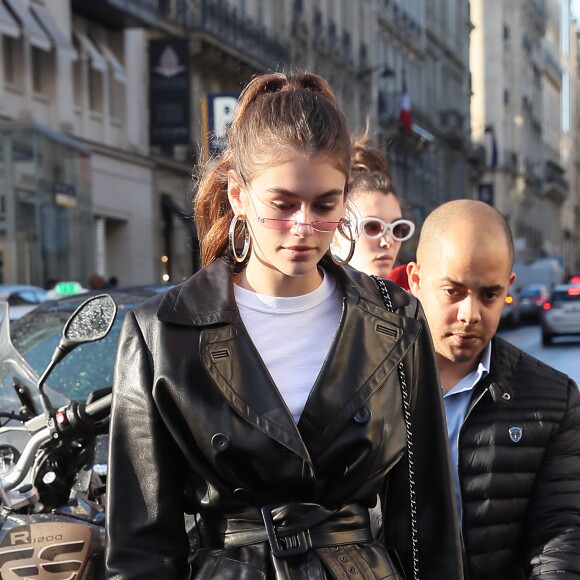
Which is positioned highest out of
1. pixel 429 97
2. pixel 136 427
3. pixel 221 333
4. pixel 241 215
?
pixel 429 97

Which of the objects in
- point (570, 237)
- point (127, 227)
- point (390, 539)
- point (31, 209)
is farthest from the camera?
point (570, 237)

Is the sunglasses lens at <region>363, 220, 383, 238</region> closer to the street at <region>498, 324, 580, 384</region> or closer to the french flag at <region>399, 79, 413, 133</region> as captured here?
the street at <region>498, 324, 580, 384</region>

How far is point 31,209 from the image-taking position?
22.6 m

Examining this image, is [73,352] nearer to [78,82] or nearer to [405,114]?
[78,82]

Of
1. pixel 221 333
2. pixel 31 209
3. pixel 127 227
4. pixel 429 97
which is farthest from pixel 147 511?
pixel 429 97

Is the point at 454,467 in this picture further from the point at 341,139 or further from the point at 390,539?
the point at 341,139

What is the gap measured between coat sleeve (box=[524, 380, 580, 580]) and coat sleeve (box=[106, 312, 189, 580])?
87cm

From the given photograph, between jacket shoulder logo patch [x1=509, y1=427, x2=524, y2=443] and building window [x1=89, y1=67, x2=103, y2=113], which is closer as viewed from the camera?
jacket shoulder logo patch [x1=509, y1=427, x2=524, y2=443]

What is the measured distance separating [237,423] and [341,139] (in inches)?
21.9

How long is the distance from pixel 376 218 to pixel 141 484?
2.37 metres

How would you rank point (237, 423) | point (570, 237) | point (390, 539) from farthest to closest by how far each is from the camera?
point (570, 237)
point (390, 539)
point (237, 423)

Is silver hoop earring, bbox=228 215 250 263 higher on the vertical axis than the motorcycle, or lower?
higher

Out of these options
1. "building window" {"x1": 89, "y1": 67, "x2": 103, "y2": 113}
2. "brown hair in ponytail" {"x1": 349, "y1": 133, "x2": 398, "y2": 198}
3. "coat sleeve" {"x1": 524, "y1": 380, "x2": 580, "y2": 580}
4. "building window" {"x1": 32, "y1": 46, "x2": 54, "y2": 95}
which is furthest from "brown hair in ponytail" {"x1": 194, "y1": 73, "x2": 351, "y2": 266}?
"building window" {"x1": 89, "y1": 67, "x2": 103, "y2": 113}

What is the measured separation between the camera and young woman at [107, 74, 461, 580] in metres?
2.45
